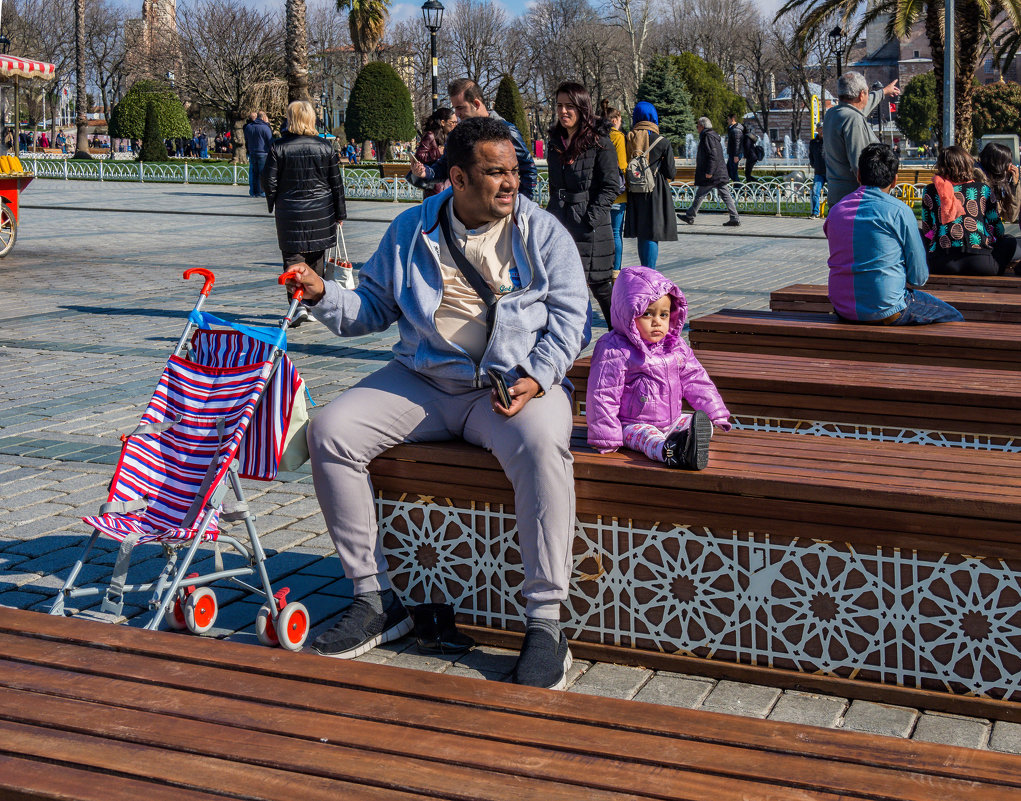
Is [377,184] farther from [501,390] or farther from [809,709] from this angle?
[809,709]

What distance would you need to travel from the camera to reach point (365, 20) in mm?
55094

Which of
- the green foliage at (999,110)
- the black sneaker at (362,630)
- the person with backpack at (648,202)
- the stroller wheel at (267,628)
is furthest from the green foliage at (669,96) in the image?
the stroller wheel at (267,628)

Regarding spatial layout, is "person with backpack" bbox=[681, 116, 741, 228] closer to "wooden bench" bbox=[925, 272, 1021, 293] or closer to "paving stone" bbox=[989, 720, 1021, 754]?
"wooden bench" bbox=[925, 272, 1021, 293]

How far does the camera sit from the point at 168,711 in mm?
2533

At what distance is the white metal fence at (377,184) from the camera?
2225cm

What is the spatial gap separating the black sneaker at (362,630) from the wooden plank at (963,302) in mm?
3931

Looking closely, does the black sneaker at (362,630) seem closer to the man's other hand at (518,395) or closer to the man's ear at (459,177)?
the man's other hand at (518,395)

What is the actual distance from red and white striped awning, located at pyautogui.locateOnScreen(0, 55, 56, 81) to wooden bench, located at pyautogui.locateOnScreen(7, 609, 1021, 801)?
16.6 m

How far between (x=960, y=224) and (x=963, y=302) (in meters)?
1.71

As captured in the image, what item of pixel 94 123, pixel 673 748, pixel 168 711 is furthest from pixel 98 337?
pixel 94 123

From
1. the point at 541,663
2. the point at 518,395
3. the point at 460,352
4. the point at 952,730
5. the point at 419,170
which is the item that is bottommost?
A: the point at 952,730

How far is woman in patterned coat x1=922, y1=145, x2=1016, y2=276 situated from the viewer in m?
8.55

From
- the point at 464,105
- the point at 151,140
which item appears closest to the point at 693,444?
the point at 464,105

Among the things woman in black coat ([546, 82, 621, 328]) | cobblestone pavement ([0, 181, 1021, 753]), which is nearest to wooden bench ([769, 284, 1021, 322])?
woman in black coat ([546, 82, 621, 328])
